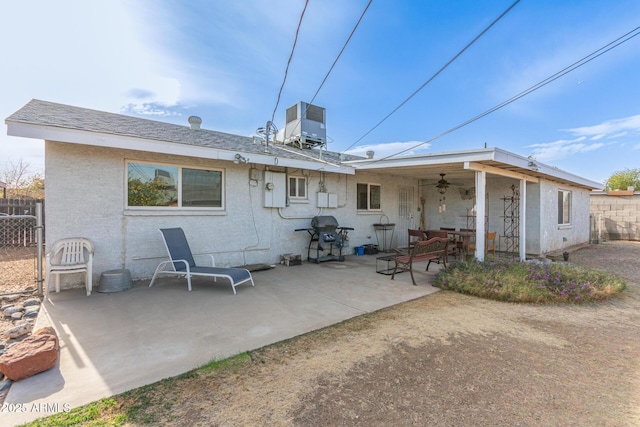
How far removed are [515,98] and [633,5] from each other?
2.22 metres

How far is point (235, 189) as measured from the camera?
7.47 meters

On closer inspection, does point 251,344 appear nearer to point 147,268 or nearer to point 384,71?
point 147,268

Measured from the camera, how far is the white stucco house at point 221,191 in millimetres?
5430

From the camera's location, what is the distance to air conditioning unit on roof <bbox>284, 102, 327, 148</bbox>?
1096 centimetres

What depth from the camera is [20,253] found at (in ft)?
27.8

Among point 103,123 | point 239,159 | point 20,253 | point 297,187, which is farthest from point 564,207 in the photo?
point 20,253

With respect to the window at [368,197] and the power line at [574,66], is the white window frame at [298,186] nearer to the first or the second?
the window at [368,197]

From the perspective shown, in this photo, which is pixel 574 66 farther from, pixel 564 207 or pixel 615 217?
pixel 615 217

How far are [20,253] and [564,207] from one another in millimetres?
18939

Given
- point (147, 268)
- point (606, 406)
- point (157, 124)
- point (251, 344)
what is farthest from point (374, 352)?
point (157, 124)

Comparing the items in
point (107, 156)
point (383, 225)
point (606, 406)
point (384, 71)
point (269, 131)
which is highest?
point (384, 71)

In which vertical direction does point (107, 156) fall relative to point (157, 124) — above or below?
below

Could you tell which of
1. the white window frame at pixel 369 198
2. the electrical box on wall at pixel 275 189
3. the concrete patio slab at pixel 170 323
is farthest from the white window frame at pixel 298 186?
the concrete patio slab at pixel 170 323

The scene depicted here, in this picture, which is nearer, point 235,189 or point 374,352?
point 374,352
